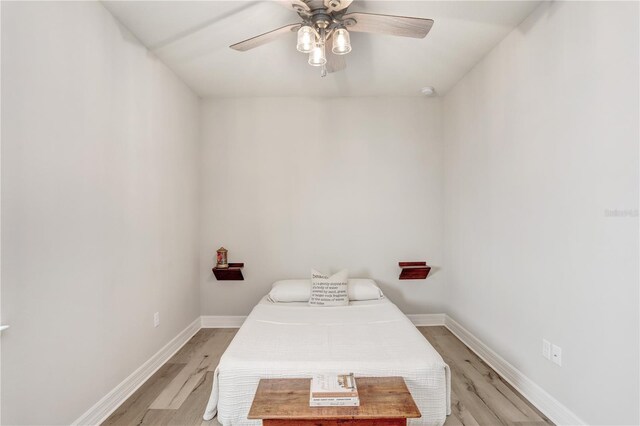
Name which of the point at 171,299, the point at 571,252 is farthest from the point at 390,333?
the point at 171,299

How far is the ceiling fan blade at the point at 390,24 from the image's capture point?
1777mm

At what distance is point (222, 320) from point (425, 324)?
232 centimetres

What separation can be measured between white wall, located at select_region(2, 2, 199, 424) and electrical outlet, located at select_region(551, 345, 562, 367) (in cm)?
282

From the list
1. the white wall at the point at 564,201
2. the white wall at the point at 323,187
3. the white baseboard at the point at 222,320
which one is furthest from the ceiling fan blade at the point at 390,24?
the white baseboard at the point at 222,320

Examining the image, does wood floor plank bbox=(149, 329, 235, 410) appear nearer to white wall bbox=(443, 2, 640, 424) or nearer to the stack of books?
the stack of books

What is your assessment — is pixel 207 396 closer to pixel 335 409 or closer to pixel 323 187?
pixel 335 409

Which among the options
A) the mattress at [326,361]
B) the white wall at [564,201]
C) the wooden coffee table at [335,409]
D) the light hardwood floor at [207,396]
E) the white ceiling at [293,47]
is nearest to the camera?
the wooden coffee table at [335,409]

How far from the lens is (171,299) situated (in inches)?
118

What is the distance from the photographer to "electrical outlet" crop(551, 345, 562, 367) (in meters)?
1.94

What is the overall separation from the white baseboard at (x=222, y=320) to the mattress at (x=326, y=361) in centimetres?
134

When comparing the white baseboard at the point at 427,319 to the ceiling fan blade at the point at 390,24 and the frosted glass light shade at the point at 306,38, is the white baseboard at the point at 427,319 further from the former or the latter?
the frosted glass light shade at the point at 306,38

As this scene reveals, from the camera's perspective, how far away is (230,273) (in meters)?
3.56

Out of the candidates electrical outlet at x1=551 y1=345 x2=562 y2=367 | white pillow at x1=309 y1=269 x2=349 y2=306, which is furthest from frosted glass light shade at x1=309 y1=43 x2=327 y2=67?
electrical outlet at x1=551 y1=345 x2=562 y2=367

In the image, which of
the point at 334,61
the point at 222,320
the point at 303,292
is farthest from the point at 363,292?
the point at 334,61
